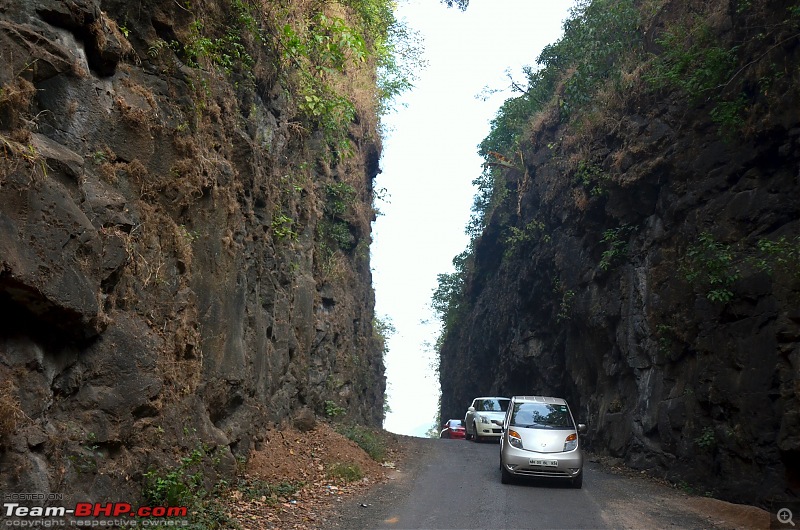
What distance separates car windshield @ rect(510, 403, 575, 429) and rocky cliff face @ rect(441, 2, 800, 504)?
2.78 metres

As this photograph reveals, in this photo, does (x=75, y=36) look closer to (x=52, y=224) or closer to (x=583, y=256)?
(x=52, y=224)

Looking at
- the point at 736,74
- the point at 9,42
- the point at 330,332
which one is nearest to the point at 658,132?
the point at 736,74

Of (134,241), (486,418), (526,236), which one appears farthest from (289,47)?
(526,236)

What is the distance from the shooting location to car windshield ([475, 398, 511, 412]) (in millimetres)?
25109

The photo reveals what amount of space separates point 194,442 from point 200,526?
1.78 meters

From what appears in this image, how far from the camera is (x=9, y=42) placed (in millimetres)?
7074

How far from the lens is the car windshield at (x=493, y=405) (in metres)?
25.1

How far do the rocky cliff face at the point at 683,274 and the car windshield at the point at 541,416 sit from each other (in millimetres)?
2780

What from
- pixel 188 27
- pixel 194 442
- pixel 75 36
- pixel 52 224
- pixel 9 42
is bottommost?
pixel 194 442

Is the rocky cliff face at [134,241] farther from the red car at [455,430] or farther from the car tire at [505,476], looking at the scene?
the red car at [455,430]

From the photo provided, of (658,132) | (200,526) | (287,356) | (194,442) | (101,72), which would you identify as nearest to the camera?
(200,526)

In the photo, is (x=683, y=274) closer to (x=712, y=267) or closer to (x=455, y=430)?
(x=712, y=267)

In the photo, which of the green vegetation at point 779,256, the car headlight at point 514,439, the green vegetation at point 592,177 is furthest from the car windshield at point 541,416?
the green vegetation at point 592,177

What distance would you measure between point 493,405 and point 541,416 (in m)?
10.7
